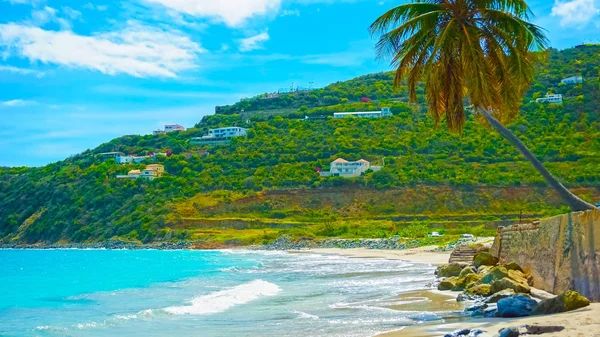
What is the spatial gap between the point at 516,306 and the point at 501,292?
2463 mm

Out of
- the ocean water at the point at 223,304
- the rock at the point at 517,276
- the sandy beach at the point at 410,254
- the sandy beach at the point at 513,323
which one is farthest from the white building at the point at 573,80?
the sandy beach at the point at 513,323

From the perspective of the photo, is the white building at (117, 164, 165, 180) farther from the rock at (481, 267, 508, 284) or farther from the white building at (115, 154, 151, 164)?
the rock at (481, 267, 508, 284)

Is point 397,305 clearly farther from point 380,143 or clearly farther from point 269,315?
point 380,143

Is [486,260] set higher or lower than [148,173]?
lower

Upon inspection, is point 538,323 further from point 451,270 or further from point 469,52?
point 451,270

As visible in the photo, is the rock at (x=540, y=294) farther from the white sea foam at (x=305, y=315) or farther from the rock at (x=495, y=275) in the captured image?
the white sea foam at (x=305, y=315)

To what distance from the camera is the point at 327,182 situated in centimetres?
8262

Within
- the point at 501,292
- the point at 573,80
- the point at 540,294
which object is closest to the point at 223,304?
the point at 501,292

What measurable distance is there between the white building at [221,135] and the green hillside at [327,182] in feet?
10.5

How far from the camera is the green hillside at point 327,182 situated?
69.2 m

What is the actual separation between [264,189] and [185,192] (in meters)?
14.6

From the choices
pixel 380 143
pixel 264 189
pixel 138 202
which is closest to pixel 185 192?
pixel 138 202

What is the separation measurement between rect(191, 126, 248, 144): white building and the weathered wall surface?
99.1 meters

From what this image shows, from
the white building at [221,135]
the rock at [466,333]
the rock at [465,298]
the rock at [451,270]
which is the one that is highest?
the white building at [221,135]
